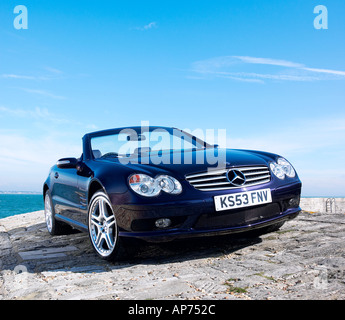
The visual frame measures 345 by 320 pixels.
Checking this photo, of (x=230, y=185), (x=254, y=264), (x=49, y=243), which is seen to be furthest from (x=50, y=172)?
(x=254, y=264)

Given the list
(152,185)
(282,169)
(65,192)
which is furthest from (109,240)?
(282,169)

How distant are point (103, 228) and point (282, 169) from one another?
1.91 metres

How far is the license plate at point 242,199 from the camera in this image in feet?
10.9

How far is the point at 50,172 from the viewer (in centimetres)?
573

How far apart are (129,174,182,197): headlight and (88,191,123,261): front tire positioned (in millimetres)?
332

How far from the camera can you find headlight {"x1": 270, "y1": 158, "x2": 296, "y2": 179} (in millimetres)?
3904

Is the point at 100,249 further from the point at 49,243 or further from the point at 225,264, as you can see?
the point at 49,243

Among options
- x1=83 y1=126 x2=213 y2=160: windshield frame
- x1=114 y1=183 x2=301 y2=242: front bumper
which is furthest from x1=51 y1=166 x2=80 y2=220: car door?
x1=114 y1=183 x2=301 y2=242: front bumper

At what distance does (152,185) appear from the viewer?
3324 millimetres

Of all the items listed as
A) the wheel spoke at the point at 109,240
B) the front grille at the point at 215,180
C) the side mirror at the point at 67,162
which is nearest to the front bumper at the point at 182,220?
the front grille at the point at 215,180

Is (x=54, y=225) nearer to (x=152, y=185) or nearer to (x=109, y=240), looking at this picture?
(x=109, y=240)

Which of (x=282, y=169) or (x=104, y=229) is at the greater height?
(x=282, y=169)

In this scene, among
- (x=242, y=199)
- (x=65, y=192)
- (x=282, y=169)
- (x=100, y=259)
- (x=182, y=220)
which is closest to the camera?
(x=182, y=220)

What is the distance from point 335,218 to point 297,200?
1.80 metres
